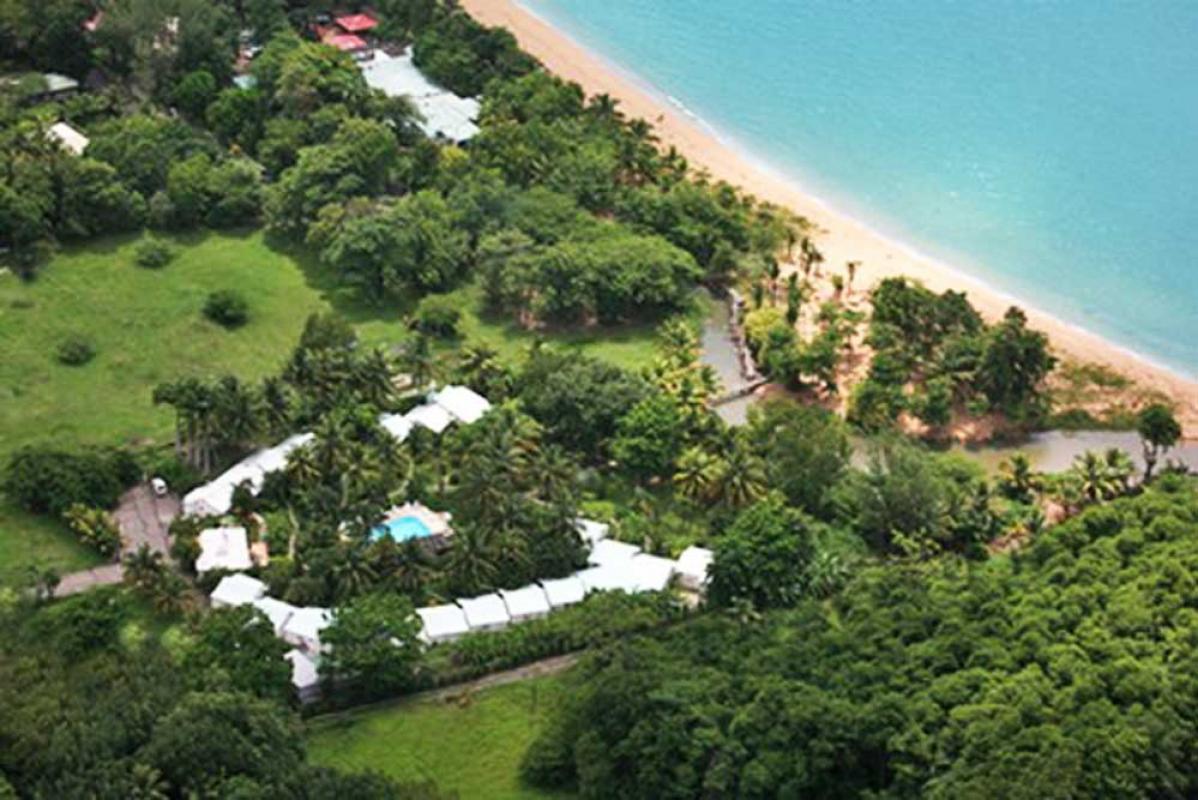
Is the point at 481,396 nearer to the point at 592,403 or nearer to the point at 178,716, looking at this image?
the point at 592,403

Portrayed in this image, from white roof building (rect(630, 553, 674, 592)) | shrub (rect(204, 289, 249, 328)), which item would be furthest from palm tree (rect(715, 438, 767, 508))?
shrub (rect(204, 289, 249, 328))

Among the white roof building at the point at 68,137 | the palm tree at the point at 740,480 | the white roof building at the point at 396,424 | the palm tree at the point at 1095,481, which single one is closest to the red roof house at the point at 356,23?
the white roof building at the point at 68,137

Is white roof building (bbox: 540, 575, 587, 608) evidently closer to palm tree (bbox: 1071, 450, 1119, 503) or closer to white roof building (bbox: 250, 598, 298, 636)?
white roof building (bbox: 250, 598, 298, 636)

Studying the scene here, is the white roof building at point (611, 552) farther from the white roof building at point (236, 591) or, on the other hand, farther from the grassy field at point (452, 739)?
the white roof building at point (236, 591)

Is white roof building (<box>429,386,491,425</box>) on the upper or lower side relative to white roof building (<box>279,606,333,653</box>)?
upper

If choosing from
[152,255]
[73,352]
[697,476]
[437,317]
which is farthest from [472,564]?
[152,255]

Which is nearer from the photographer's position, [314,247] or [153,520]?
[153,520]

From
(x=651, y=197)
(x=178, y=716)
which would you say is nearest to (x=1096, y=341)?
(x=651, y=197)
